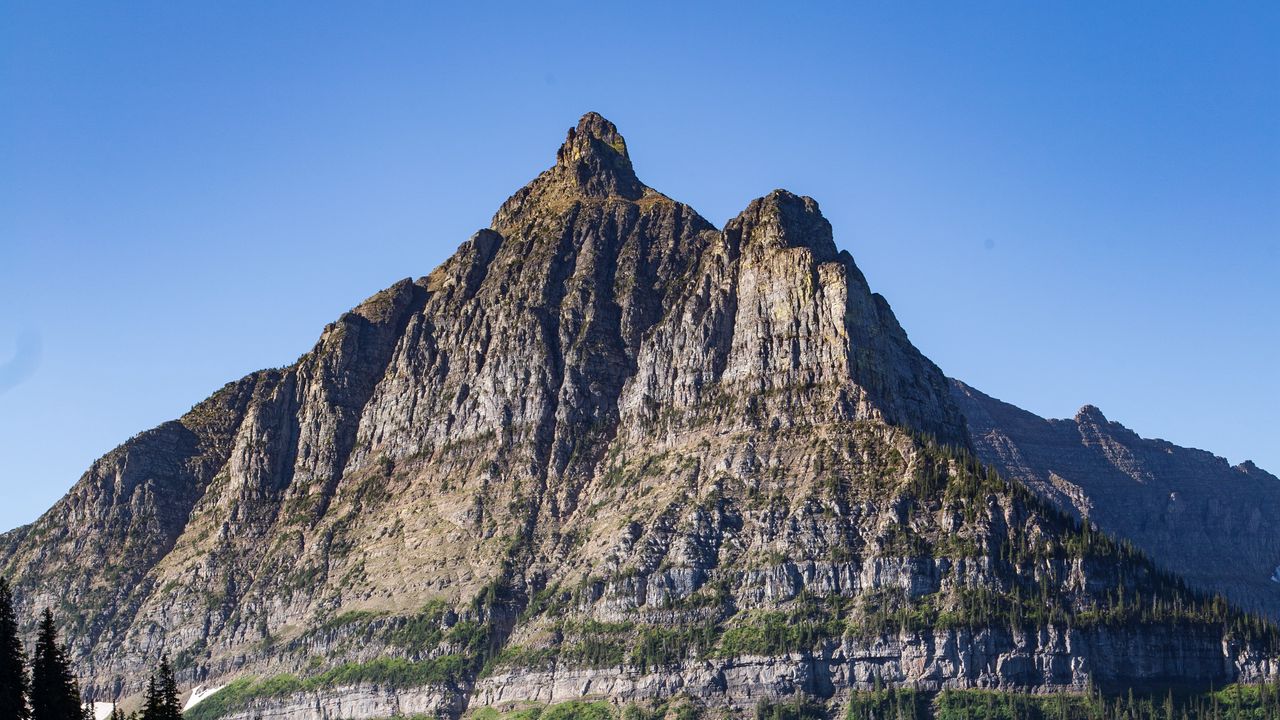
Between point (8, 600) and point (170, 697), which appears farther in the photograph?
point (170, 697)

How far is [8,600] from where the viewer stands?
14550cm

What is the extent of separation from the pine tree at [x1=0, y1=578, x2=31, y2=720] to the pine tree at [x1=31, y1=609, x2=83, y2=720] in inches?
57.3

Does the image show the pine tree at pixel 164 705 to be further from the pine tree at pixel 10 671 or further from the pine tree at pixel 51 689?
the pine tree at pixel 10 671

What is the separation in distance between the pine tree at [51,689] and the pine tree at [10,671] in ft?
4.77

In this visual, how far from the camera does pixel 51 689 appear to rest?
481 ft

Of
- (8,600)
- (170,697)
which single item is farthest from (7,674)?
(170,697)

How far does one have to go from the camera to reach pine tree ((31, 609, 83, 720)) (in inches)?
5719

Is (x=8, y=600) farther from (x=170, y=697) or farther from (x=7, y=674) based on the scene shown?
(x=170, y=697)

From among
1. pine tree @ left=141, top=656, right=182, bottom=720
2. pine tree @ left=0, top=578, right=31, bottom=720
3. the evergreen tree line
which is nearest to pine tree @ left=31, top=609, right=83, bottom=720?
the evergreen tree line

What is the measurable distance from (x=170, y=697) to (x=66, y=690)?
15.0 metres

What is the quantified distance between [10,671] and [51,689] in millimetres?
9034

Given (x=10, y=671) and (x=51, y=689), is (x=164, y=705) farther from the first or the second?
(x=10, y=671)

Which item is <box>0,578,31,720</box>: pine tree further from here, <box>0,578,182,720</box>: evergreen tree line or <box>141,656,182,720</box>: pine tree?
<box>141,656,182,720</box>: pine tree

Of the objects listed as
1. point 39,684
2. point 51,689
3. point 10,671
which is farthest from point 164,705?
point 10,671
